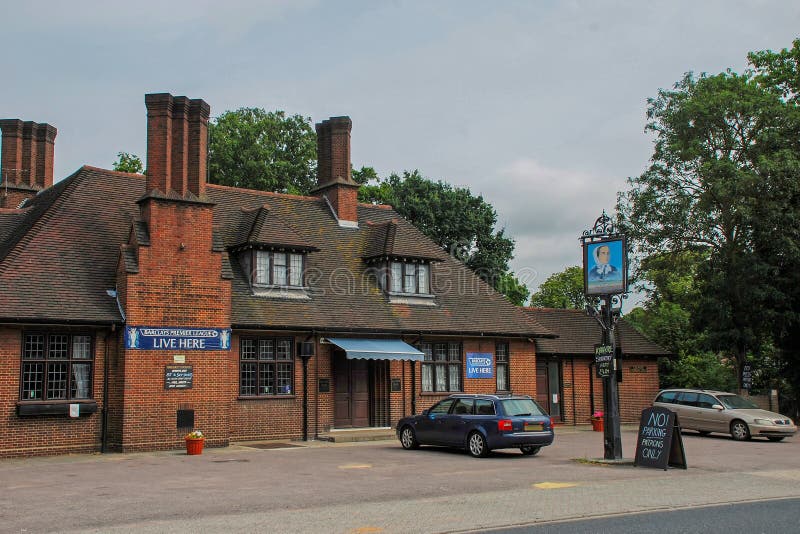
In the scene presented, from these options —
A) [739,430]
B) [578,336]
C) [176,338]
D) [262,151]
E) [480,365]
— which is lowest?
[739,430]

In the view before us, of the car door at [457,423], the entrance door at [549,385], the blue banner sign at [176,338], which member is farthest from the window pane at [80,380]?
the entrance door at [549,385]

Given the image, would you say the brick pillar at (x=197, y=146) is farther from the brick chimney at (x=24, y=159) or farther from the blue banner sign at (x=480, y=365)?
the blue banner sign at (x=480, y=365)

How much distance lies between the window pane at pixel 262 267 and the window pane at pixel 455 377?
22.8 feet

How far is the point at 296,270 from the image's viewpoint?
85.3 feet

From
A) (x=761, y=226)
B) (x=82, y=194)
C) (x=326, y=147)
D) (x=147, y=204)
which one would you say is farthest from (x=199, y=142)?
(x=761, y=226)

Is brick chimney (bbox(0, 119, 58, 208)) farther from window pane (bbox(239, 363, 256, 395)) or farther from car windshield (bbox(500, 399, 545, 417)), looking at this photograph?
car windshield (bbox(500, 399, 545, 417))

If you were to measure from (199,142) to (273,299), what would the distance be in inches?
201

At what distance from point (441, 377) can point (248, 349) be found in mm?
6896

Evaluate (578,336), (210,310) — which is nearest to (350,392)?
(210,310)

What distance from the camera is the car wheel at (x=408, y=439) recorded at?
20983 mm

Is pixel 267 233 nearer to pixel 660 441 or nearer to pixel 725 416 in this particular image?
pixel 660 441

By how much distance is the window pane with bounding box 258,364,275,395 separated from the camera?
2405cm

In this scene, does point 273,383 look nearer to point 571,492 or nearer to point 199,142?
point 199,142

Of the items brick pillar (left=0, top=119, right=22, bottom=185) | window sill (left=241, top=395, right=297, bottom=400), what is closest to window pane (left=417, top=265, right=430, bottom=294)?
window sill (left=241, top=395, right=297, bottom=400)
